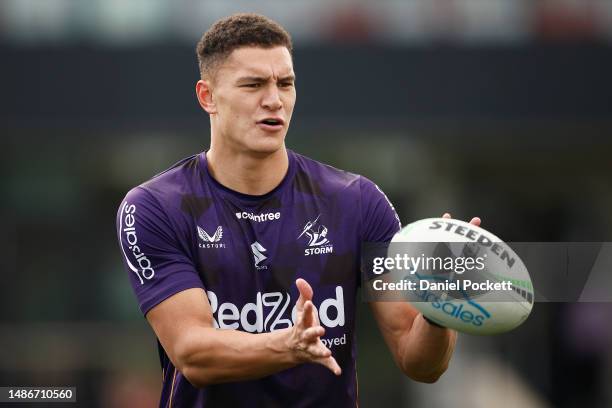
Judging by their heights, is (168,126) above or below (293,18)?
below

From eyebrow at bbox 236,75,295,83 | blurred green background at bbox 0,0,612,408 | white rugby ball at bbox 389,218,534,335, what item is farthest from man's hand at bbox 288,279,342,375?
blurred green background at bbox 0,0,612,408

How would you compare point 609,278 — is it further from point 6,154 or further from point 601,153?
point 6,154

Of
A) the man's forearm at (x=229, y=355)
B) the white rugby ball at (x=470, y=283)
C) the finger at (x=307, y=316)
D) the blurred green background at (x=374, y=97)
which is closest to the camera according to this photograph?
the finger at (x=307, y=316)

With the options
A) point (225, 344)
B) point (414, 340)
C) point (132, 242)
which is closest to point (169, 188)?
point (132, 242)

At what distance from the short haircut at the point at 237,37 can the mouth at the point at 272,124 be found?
350 millimetres

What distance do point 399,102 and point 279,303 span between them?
399 inches

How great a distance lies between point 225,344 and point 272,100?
3.83ft

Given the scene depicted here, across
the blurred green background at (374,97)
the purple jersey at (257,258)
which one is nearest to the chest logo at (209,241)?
the purple jersey at (257,258)

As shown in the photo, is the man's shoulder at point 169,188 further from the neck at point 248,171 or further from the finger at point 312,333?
the finger at point 312,333

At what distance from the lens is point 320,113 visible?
14781mm

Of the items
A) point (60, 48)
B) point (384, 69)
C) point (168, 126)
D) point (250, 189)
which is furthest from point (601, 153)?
point (250, 189)

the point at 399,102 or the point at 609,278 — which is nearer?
the point at 609,278

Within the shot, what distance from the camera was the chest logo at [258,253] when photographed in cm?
519

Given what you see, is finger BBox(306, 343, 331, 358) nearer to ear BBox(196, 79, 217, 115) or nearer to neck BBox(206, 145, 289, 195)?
neck BBox(206, 145, 289, 195)
